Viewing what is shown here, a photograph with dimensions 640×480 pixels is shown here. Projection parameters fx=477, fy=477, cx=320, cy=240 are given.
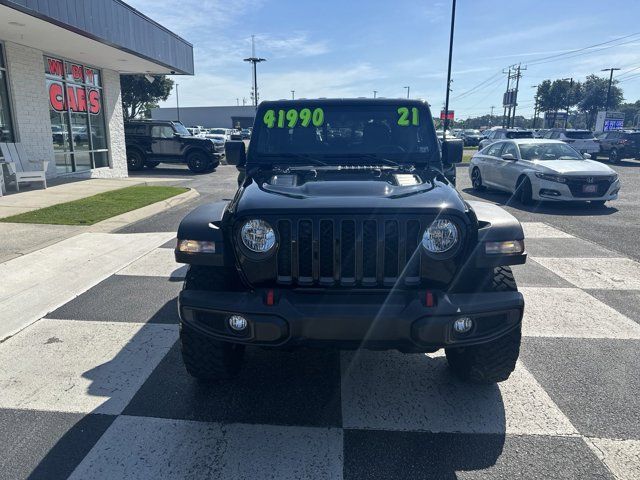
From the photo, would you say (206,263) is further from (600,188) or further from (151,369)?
(600,188)

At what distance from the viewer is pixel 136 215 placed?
8664 mm

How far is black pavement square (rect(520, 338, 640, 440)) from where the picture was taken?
277 centimetres

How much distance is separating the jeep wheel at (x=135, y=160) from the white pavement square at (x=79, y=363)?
1566cm

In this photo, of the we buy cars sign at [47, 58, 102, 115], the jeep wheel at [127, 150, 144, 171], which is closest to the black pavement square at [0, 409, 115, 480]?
the we buy cars sign at [47, 58, 102, 115]

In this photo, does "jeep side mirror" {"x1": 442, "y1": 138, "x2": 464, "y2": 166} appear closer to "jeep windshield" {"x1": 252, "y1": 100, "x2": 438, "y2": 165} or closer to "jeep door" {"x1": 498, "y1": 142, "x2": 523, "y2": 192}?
"jeep windshield" {"x1": 252, "y1": 100, "x2": 438, "y2": 165}

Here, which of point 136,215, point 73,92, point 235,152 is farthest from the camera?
point 73,92

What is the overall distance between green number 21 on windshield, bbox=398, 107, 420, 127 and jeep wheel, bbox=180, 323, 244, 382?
2.30m

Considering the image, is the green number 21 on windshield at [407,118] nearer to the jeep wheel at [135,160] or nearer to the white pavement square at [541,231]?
the white pavement square at [541,231]

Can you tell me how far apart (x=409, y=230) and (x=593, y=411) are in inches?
64.2

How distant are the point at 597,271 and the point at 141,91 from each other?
143 ft

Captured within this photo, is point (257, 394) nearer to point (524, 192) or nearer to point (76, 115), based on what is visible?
point (524, 192)

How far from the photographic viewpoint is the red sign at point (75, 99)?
13.2m

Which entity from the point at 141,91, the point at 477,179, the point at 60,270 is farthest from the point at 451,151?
the point at 141,91

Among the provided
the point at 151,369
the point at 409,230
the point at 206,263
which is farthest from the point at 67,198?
the point at 409,230
